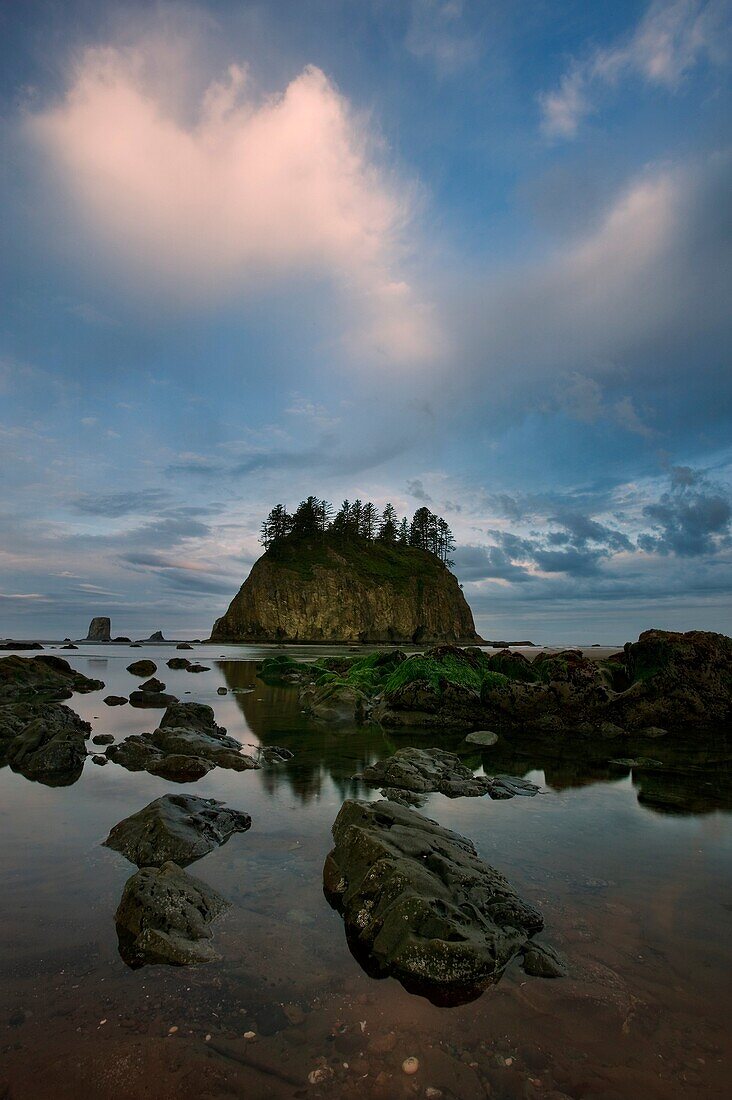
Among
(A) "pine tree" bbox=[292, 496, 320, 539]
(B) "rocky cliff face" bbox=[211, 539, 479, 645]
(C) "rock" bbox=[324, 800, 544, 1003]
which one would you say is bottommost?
(C) "rock" bbox=[324, 800, 544, 1003]

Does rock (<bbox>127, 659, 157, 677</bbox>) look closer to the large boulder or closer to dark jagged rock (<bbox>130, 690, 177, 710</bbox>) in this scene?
the large boulder

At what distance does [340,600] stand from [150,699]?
230 ft

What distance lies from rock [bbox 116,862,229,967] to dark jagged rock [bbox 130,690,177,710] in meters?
15.1

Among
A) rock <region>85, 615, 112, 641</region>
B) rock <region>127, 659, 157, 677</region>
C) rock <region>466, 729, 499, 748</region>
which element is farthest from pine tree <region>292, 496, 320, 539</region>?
rock <region>466, 729, 499, 748</region>

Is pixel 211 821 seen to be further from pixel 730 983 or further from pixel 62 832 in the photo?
pixel 730 983

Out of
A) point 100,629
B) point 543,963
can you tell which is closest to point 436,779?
point 543,963

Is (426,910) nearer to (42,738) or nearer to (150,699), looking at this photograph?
(42,738)

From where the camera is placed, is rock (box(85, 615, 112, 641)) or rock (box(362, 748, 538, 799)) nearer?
rock (box(362, 748, 538, 799))

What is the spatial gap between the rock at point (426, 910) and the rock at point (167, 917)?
3.75 feet

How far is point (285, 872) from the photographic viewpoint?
218 inches

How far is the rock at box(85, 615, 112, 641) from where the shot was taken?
338 ft

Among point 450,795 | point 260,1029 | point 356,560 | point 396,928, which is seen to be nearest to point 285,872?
point 396,928

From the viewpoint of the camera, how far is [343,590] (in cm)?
9050

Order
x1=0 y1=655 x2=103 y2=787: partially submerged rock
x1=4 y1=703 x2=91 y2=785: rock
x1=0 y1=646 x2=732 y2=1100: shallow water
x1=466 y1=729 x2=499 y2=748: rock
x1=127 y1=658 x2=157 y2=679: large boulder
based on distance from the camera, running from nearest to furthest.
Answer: x1=0 y1=646 x2=732 y2=1100: shallow water < x1=4 y1=703 x2=91 y2=785: rock < x1=0 y1=655 x2=103 y2=787: partially submerged rock < x1=466 y1=729 x2=499 y2=748: rock < x1=127 y1=658 x2=157 y2=679: large boulder
